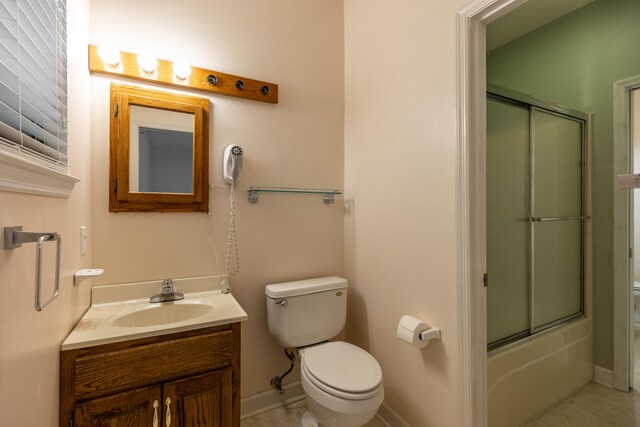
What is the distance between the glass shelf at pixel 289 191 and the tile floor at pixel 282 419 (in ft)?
4.24

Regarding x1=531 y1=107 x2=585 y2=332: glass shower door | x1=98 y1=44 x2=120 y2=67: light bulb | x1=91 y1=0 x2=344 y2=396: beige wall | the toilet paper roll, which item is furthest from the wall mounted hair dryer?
x1=531 y1=107 x2=585 y2=332: glass shower door

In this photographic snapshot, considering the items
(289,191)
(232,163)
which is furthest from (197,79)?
(289,191)

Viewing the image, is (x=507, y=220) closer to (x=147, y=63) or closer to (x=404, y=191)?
(x=404, y=191)

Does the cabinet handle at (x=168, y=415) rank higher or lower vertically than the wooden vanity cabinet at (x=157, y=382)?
lower

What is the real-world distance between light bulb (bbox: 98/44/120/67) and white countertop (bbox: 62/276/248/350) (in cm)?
111

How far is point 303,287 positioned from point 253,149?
89 cm

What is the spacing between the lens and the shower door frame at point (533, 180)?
1.76m

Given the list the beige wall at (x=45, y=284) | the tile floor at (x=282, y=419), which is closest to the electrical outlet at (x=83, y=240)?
the beige wall at (x=45, y=284)

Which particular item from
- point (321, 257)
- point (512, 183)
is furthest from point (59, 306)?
point (512, 183)

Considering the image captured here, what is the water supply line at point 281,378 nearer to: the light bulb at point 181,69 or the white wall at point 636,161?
the light bulb at point 181,69

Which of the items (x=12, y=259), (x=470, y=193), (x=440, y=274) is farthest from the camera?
(x=440, y=274)

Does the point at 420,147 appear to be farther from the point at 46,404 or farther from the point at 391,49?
the point at 46,404

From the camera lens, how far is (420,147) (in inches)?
59.7

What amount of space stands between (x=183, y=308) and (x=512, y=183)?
2017 millimetres
